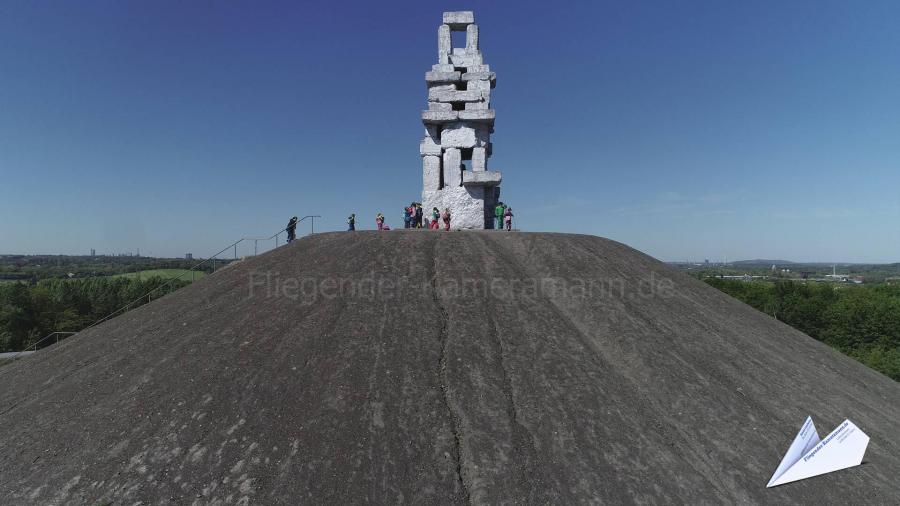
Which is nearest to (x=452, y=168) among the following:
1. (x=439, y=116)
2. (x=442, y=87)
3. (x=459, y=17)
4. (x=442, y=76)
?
(x=439, y=116)

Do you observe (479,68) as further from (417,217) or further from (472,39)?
(417,217)

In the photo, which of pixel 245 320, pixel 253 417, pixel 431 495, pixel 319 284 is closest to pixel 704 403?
pixel 431 495

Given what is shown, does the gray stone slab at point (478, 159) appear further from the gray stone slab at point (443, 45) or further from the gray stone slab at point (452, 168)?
the gray stone slab at point (443, 45)

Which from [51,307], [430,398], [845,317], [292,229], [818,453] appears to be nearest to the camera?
[818,453]

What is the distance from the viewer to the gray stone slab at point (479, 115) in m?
20.5

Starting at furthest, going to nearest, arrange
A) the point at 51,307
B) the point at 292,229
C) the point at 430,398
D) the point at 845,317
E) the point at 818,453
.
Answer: the point at 51,307, the point at 845,317, the point at 292,229, the point at 430,398, the point at 818,453

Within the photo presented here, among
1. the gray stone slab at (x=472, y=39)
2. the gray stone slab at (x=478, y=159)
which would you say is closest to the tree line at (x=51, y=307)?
the gray stone slab at (x=478, y=159)

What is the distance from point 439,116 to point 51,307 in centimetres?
4996

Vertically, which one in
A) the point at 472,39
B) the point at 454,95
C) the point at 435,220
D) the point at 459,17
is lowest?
the point at 435,220

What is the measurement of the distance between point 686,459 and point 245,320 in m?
11.1

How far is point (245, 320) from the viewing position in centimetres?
1135

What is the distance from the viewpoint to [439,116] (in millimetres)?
20688

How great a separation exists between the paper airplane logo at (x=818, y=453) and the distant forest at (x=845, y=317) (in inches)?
873

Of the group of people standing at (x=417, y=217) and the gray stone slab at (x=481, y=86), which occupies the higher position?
the gray stone slab at (x=481, y=86)
